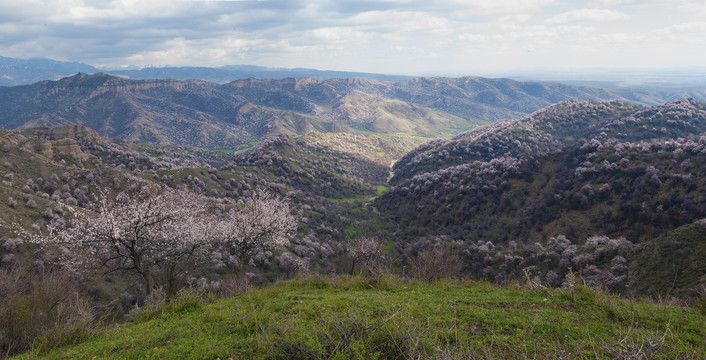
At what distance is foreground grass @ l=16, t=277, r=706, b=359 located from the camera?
6.64m

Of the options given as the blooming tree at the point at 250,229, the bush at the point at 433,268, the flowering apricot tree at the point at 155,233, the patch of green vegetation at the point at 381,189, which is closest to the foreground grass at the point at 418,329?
the bush at the point at 433,268

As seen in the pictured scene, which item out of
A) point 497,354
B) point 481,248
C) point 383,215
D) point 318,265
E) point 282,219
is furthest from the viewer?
point 383,215

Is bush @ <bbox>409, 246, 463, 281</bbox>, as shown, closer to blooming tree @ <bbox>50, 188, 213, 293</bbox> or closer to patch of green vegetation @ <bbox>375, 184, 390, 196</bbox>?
blooming tree @ <bbox>50, 188, 213, 293</bbox>

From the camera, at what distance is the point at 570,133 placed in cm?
13950

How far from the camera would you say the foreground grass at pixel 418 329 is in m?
6.64

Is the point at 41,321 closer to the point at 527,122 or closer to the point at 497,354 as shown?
the point at 497,354

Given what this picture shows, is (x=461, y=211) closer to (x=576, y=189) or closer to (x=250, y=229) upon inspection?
(x=576, y=189)

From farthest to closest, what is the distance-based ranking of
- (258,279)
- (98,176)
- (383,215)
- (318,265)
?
(383,215) → (98,176) → (318,265) → (258,279)

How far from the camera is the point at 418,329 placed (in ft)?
25.8

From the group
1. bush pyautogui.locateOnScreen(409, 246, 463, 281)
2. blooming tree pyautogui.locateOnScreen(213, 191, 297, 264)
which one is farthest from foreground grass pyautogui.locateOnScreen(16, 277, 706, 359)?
blooming tree pyautogui.locateOnScreen(213, 191, 297, 264)

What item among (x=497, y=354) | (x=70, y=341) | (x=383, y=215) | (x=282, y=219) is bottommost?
(x=383, y=215)

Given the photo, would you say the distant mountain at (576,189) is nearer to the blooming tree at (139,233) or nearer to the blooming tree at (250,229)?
the blooming tree at (250,229)

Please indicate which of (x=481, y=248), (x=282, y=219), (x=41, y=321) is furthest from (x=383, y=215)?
(x=41, y=321)

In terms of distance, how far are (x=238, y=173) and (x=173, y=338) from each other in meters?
104
